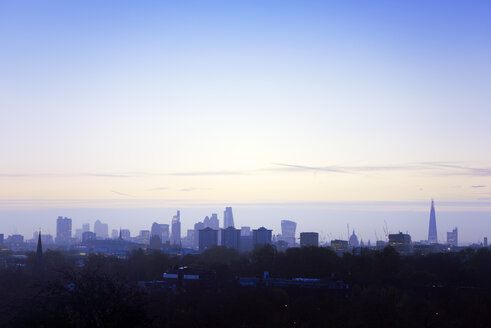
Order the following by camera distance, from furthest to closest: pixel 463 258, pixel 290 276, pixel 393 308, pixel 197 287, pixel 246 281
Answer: pixel 463 258 → pixel 290 276 → pixel 246 281 → pixel 197 287 → pixel 393 308

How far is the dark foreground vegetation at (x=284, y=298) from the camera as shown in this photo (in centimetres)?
1438

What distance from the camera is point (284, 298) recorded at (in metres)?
37.6

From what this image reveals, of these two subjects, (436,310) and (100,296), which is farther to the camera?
(436,310)

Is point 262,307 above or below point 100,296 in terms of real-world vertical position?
below

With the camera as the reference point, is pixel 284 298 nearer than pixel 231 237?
Yes

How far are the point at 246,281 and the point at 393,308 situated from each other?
1607 centimetres

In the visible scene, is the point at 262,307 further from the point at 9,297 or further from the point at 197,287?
the point at 9,297

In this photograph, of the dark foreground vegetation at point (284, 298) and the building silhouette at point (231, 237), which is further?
the building silhouette at point (231, 237)

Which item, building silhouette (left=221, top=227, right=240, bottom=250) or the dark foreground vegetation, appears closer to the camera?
the dark foreground vegetation

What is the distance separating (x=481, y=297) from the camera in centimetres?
3631

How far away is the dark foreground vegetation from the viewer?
14.4 meters

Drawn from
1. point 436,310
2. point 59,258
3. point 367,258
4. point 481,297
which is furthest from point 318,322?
point 59,258

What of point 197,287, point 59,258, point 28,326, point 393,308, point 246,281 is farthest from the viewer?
point 59,258

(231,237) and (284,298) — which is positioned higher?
(231,237)
